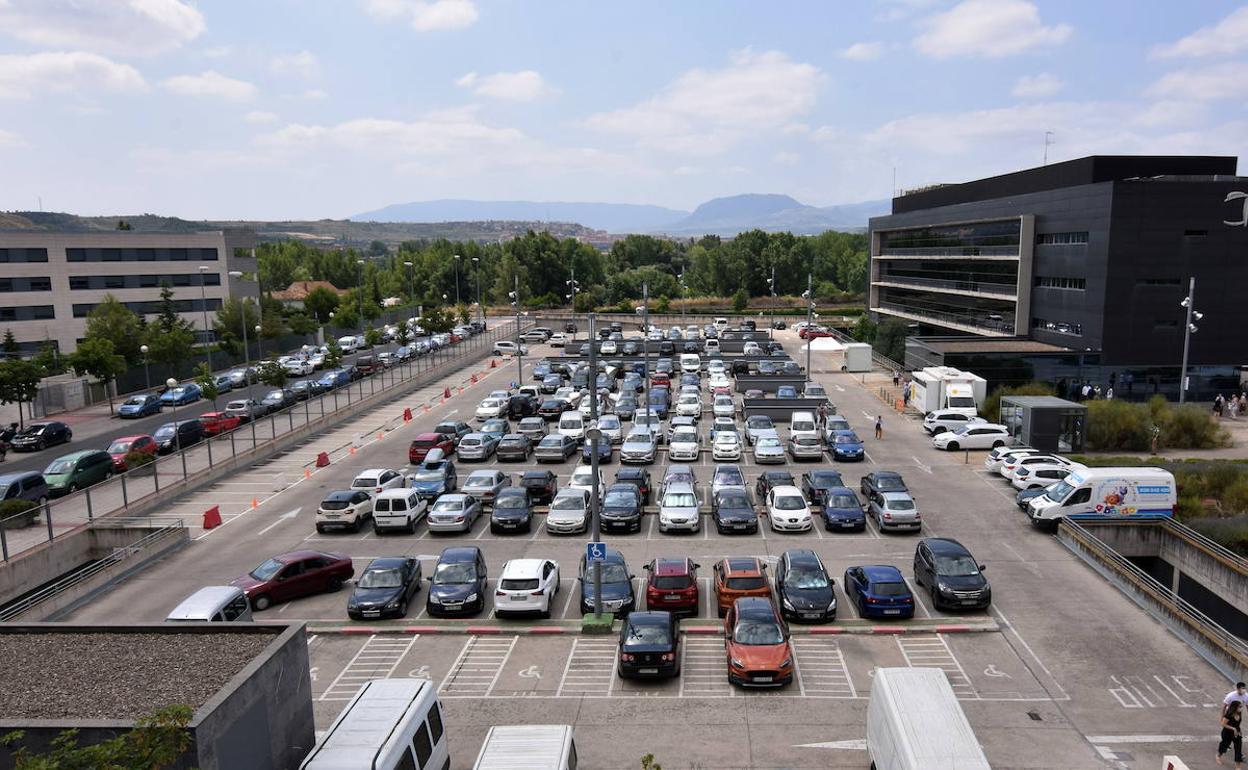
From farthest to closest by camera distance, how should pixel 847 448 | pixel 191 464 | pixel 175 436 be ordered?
pixel 175 436 → pixel 847 448 → pixel 191 464

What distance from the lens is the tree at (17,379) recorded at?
42875 mm

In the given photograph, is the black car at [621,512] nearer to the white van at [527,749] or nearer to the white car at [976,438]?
the white van at [527,749]

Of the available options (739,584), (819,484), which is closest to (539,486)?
(819,484)

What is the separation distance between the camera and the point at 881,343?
6781 centimetres

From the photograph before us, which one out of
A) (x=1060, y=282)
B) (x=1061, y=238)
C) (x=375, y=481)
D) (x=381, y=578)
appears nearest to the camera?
(x=381, y=578)

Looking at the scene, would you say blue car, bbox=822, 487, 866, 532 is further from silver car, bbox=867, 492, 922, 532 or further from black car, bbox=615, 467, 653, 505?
black car, bbox=615, 467, 653, 505

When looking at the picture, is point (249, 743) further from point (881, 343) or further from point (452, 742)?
point (881, 343)

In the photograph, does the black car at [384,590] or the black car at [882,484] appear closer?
the black car at [384,590]

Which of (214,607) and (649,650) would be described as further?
(214,607)

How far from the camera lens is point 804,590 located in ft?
64.1

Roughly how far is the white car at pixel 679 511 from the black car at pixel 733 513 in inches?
26.6

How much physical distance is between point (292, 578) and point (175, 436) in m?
21.4

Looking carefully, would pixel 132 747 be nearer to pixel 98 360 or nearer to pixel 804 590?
pixel 804 590

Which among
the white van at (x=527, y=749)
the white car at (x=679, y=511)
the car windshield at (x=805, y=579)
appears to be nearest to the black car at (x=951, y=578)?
the car windshield at (x=805, y=579)
